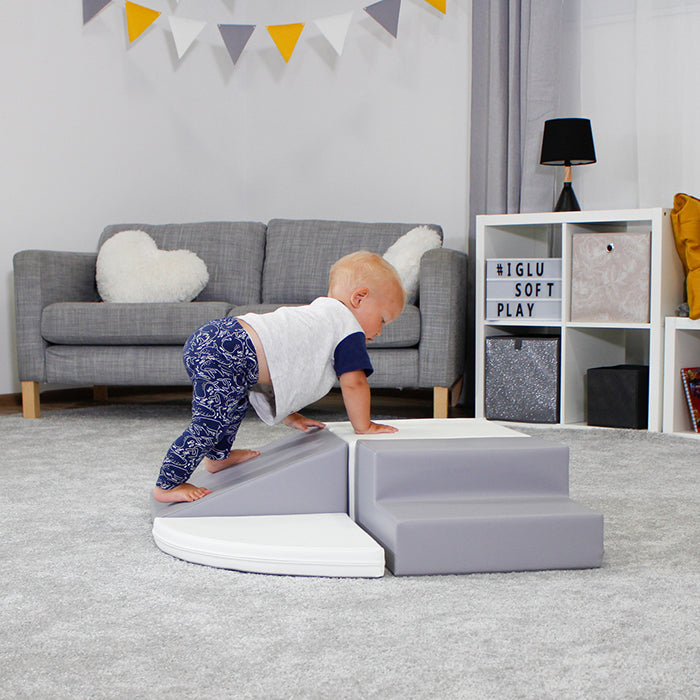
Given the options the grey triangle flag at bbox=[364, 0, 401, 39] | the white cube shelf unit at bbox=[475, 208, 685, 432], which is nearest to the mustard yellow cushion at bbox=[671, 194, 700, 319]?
the white cube shelf unit at bbox=[475, 208, 685, 432]

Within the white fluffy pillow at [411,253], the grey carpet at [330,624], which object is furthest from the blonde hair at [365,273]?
the white fluffy pillow at [411,253]

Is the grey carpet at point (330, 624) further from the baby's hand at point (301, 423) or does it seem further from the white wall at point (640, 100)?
the white wall at point (640, 100)

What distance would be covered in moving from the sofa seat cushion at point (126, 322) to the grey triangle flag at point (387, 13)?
5.43 ft

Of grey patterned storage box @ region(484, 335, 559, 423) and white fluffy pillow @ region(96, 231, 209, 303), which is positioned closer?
grey patterned storage box @ region(484, 335, 559, 423)

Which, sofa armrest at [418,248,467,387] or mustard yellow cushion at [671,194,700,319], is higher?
mustard yellow cushion at [671,194,700,319]

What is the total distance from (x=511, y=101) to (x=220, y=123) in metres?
1.56

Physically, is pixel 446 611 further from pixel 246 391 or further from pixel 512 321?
pixel 512 321

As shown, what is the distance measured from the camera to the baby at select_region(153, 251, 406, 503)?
1.53m

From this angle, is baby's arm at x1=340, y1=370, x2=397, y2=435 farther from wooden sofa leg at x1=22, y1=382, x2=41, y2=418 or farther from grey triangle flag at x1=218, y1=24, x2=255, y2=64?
grey triangle flag at x1=218, y1=24, x2=255, y2=64

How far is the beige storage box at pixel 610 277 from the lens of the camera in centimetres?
281

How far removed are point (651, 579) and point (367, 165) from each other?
3.07 meters

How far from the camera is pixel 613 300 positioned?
2.86 meters

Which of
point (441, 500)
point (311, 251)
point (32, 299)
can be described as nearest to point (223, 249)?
point (311, 251)

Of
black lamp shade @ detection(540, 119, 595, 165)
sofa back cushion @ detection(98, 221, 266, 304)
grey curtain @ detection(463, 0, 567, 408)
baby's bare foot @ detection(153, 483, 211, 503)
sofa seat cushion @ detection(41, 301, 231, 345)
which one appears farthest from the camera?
sofa back cushion @ detection(98, 221, 266, 304)
